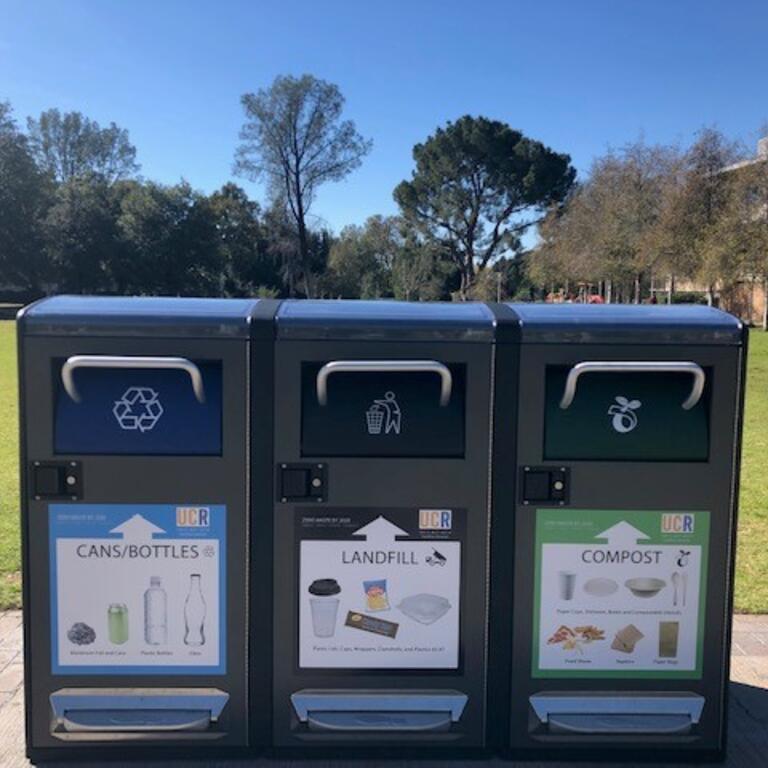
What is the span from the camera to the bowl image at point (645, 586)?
271 cm

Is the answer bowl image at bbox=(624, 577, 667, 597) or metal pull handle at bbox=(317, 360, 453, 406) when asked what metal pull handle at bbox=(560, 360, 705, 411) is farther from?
bowl image at bbox=(624, 577, 667, 597)

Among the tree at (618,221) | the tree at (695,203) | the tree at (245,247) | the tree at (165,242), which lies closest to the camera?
the tree at (695,203)

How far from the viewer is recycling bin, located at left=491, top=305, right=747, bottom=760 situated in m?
2.62

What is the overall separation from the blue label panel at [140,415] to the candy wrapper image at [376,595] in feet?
2.21

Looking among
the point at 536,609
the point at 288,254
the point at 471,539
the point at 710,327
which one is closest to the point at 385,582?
the point at 471,539

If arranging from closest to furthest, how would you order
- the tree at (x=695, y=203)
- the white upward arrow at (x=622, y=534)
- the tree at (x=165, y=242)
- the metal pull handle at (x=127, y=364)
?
the metal pull handle at (x=127, y=364), the white upward arrow at (x=622, y=534), the tree at (x=695, y=203), the tree at (x=165, y=242)

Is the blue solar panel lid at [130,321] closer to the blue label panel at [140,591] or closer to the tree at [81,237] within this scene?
the blue label panel at [140,591]

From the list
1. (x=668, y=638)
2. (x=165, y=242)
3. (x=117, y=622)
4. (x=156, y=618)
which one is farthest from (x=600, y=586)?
(x=165, y=242)

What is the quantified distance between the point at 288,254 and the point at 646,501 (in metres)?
47.5

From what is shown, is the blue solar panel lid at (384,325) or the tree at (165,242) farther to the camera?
the tree at (165,242)

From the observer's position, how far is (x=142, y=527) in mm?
2652

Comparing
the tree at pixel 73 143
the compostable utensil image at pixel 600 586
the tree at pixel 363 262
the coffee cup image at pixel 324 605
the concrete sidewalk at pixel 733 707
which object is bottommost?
the concrete sidewalk at pixel 733 707

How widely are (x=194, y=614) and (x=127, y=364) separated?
0.86m

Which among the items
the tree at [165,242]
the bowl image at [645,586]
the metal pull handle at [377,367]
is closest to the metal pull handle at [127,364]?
the metal pull handle at [377,367]
